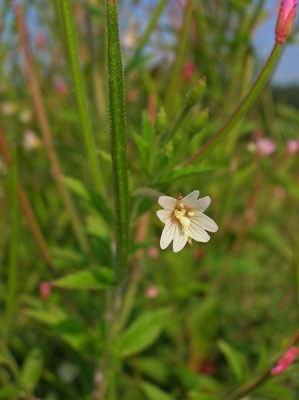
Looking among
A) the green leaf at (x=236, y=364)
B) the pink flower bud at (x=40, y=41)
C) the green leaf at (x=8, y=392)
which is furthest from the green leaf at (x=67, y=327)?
the pink flower bud at (x=40, y=41)

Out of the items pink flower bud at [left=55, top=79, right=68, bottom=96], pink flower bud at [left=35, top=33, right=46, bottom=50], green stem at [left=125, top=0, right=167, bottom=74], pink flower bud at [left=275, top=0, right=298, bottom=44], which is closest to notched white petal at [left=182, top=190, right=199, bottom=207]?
pink flower bud at [left=275, top=0, right=298, bottom=44]

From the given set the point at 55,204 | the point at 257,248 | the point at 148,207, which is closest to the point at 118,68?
the point at 148,207

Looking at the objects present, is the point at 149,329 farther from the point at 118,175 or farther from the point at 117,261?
the point at 118,175

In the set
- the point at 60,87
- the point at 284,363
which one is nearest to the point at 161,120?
the point at 284,363

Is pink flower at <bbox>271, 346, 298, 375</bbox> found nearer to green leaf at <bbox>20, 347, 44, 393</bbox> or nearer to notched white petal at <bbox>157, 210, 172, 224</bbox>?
notched white petal at <bbox>157, 210, 172, 224</bbox>

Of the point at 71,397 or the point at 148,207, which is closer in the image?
the point at 148,207
